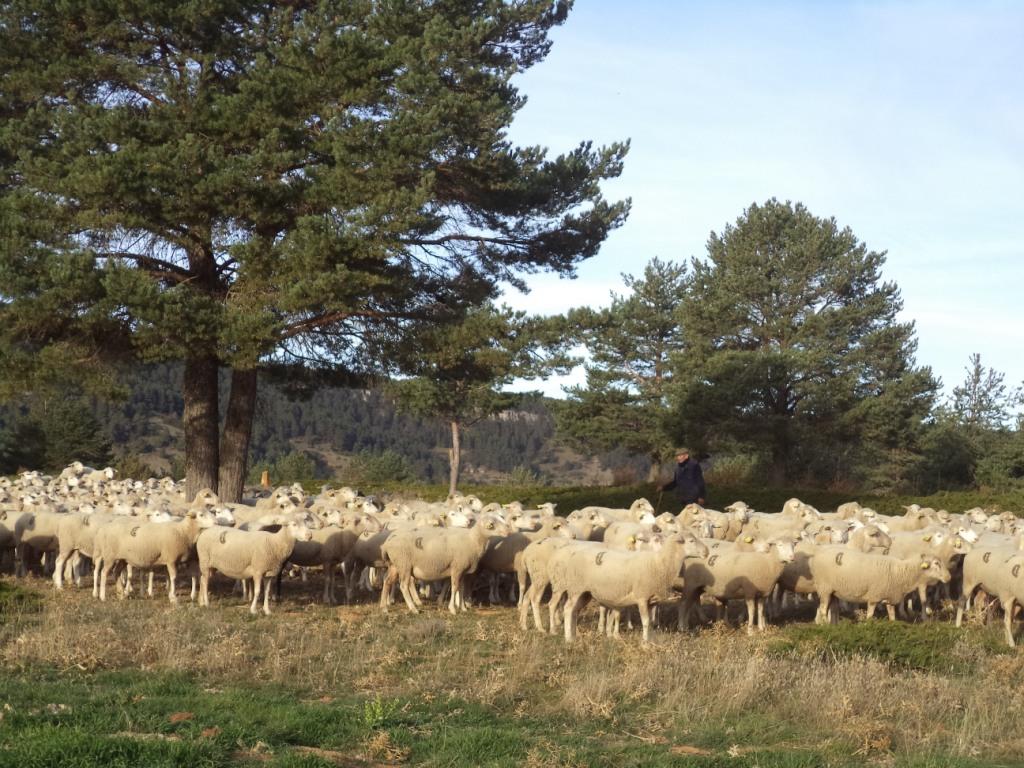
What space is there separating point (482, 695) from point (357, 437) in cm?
12949

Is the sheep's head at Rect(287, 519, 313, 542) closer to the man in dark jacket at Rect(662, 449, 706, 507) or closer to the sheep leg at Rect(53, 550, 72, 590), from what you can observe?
the sheep leg at Rect(53, 550, 72, 590)

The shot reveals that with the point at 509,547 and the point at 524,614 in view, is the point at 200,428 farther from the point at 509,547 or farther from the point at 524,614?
the point at 524,614

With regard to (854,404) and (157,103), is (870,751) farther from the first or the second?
(854,404)

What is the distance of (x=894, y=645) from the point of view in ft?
39.9

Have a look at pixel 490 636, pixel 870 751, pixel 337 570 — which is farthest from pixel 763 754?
pixel 337 570

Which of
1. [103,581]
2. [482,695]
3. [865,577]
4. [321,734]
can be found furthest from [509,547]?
[321,734]

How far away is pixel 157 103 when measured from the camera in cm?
2148

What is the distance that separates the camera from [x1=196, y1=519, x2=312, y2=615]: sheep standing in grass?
1509 centimetres

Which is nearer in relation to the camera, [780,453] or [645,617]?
[645,617]

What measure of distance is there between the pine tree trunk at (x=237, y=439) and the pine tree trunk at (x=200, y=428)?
0.24m

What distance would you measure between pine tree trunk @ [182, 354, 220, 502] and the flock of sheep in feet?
11.4

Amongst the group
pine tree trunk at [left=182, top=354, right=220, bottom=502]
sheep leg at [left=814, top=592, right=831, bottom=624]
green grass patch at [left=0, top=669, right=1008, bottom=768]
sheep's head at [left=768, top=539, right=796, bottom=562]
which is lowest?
green grass patch at [left=0, top=669, right=1008, bottom=768]

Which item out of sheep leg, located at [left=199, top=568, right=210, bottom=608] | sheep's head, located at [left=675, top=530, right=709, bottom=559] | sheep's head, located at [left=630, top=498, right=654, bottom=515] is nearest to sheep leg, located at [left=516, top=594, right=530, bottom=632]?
sheep's head, located at [left=675, top=530, right=709, bottom=559]

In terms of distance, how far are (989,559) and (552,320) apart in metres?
10.1
